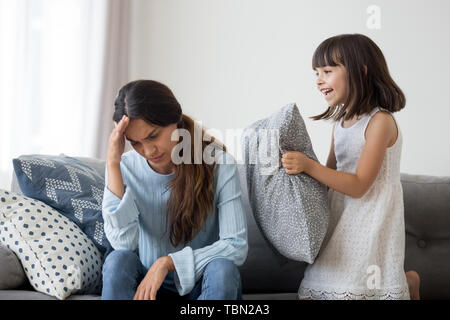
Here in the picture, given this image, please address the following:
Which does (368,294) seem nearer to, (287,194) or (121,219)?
(287,194)

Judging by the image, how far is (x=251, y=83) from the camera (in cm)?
281

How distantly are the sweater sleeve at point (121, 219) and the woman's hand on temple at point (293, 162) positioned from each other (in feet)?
1.38

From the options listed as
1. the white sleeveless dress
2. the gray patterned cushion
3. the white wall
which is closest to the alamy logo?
the gray patterned cushion

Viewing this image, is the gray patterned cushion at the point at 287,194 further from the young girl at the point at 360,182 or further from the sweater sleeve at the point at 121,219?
the sweater sleeve at the point at 121,219

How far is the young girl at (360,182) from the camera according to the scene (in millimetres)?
1354

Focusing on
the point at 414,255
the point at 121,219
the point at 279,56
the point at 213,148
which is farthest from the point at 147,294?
the point at 279,56

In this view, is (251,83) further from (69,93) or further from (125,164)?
(125,164)

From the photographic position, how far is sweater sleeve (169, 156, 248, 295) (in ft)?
4.04

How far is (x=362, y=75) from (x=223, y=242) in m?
0.62

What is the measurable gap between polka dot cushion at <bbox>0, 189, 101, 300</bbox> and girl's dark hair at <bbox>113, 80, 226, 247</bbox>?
26cm

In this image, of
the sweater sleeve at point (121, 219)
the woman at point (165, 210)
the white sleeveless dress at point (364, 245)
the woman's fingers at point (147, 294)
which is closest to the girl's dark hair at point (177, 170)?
the woman at point (165, 210)

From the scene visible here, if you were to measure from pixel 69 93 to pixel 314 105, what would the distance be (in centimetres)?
134

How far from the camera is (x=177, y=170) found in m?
1.37

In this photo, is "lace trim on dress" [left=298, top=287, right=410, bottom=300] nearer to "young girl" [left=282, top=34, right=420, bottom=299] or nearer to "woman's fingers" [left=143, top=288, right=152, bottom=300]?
"young girl" [left=282, top=34, right=420, bottom=299]
